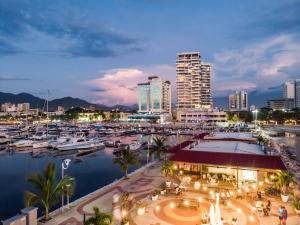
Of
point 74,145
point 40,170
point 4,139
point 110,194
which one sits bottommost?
point 40,170

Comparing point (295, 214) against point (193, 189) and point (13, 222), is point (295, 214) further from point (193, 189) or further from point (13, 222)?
point (13, 222)

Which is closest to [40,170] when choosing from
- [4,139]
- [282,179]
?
[282,179]

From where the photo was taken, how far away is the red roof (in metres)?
26.6

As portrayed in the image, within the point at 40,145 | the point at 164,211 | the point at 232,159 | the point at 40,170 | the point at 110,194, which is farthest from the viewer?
the point at 40,145

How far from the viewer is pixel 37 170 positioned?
2094 inches

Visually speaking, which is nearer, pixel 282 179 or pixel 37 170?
pixel 282 179

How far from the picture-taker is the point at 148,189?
28.6 metres

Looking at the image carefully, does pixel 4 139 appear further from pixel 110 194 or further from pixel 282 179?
pixel 282 179

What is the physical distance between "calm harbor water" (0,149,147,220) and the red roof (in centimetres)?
1668

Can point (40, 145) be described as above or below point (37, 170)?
above

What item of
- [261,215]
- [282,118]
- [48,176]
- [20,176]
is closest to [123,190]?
Answer: [48,176]

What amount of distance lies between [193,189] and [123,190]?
7.52 metres

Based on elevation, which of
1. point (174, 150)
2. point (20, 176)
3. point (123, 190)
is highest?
point (174, 150)

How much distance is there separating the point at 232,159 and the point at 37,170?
4069 cm
